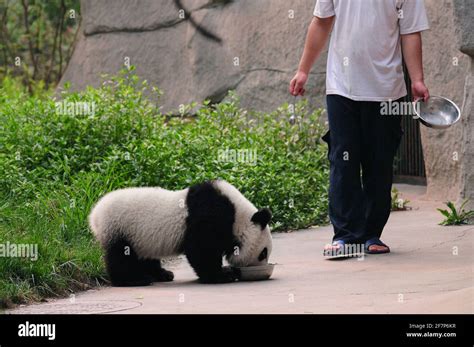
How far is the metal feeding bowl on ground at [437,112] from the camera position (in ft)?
21.4

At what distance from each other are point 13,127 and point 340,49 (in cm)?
374

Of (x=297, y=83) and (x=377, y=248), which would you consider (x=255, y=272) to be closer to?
(x=377, y=248)

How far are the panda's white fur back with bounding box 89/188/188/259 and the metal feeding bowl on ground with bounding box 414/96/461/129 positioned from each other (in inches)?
70.7

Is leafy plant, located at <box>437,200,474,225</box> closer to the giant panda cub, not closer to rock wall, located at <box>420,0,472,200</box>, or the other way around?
rock wall, located at <box>420,0,472,200</box>

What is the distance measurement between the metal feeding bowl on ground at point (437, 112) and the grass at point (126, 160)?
197 centimetres

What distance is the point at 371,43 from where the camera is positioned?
6445 mm

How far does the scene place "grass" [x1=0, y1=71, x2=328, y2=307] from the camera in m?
7.33

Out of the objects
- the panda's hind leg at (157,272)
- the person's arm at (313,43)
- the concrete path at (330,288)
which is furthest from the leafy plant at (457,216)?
the panda's hind leg at (157,272)

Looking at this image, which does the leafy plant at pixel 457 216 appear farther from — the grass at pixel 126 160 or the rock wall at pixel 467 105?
the grass at pixel 126 160

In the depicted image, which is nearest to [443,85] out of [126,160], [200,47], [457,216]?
[457,216]

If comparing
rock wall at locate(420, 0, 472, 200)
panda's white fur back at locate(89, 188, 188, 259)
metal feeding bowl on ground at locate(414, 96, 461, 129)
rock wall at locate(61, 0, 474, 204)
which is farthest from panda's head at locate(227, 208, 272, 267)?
rock wall at locate(61, 0, 474, 204)

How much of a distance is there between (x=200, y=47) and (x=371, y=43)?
17.6 feet

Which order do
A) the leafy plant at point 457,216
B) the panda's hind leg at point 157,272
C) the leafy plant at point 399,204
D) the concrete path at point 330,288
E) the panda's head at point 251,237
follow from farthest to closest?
the leafy plant at point 399,204 → the leafy plant at point 457,216 → the panda's hind leg at point 157,272 → the panda's head at point 251,237 → the concrete path at point 330,288
